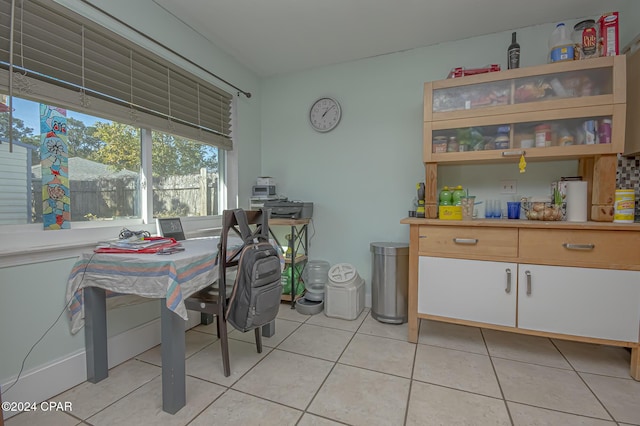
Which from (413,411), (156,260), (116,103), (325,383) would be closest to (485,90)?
(413,411)

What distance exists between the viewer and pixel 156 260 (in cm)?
135

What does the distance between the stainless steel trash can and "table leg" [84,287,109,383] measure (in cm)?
196

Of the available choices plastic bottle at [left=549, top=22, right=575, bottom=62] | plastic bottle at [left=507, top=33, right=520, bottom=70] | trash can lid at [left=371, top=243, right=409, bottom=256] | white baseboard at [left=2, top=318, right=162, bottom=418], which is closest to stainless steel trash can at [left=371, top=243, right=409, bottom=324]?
trash can lid at [left=371, top=243, right=409, bottom=256]

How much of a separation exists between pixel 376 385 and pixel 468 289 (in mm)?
895

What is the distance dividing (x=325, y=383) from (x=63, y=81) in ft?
7.31

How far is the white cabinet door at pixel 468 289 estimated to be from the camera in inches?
71.6

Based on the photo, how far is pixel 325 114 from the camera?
299 cm

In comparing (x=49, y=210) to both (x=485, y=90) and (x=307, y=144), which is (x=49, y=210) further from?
(x=485, y=90)

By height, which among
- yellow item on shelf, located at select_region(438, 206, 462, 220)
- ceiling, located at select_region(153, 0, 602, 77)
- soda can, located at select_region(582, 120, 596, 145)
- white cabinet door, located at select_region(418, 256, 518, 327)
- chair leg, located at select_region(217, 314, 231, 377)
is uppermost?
ceiling, located at select_region(153, 0, 602, 77)

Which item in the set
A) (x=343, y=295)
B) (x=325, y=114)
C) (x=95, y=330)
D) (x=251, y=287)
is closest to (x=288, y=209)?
(x=343, y=295)

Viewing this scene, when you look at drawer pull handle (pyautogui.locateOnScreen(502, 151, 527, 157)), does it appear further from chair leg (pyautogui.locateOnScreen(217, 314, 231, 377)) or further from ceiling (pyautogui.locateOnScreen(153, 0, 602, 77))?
chair leg (pyautogui.locateOnScreen(217, 314, 231, 377))

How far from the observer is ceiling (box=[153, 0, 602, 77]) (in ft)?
6.73

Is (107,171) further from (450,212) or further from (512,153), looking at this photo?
(512,153)

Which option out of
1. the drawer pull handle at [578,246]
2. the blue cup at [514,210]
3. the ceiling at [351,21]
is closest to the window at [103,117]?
the ceiling at [351,21]
